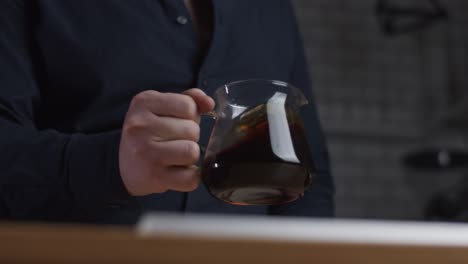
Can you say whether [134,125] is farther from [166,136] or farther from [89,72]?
[89,72]

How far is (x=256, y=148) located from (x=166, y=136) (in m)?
0.10

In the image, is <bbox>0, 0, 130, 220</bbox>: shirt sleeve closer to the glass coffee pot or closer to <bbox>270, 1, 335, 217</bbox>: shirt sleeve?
the glass coffee pot

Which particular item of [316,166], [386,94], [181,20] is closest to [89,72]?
[181,20]

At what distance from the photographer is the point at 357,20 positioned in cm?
299

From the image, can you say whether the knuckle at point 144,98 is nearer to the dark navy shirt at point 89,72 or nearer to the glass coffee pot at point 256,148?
the glass coffee pot at point 256,148

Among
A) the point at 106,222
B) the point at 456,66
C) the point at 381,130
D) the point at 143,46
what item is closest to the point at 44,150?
the point at 106,222

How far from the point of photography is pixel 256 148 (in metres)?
0.72

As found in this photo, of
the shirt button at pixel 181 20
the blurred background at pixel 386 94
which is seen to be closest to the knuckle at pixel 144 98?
the shirt button at pixel 181 20

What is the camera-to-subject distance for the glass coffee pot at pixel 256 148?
723mm

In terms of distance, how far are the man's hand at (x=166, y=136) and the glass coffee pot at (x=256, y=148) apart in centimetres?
4

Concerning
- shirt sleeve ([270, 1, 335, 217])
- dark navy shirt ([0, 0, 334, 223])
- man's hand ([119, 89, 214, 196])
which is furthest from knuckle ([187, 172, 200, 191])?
shirt sleeve ([270, 1, 335, 217])

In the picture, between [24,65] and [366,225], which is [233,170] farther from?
[24,65]

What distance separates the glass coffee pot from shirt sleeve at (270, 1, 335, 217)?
52cm

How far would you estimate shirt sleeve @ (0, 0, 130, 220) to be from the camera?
83 cm
